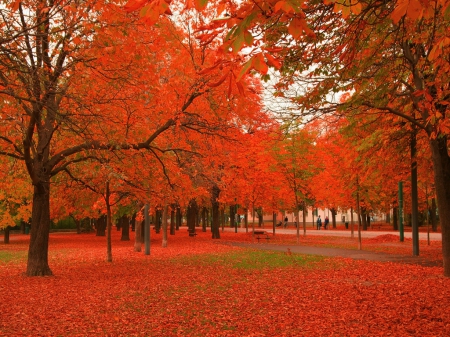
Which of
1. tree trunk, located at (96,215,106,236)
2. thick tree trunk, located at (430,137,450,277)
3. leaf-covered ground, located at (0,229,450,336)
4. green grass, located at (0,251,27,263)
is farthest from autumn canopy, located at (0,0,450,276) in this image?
tree trunk, located at (96,215,106,236)

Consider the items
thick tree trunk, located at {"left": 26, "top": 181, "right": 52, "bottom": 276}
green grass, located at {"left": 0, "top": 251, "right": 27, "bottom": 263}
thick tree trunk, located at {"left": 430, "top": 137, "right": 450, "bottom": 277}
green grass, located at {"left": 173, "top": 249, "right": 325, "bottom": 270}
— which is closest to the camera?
thick tree trunk, located at {"left": 430, "top": 137, "right": 450, "bottom": 277}

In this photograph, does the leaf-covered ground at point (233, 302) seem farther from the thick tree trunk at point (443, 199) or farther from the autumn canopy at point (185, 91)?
the autumn canopy at point (185, 91)

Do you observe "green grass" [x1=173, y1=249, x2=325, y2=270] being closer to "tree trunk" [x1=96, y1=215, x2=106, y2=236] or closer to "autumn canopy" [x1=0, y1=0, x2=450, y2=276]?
"autumn canopy" [x1=0, y1=0, x2=450, y2=276]

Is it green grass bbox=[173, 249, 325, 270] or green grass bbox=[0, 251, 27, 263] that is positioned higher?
green grass bbox=[173, 249, 325, 270]

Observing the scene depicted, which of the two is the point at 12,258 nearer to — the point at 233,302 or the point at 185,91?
the point at 185,91

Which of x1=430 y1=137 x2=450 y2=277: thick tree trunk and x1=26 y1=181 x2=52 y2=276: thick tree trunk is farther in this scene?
x1=26 y1=181 x2=52 y2=276: thick tree trunk

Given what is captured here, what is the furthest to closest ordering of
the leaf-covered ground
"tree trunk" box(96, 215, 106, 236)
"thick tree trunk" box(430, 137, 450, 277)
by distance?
"tree trunk" box(96, 215, 106, 236) → "thick tree trunk" box(430, 137, 450, 277) → the leaf-covered ground

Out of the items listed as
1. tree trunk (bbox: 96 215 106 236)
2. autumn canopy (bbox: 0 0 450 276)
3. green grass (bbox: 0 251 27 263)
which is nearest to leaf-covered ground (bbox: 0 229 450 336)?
autumn canopy (bbox: 0 0 450 276)

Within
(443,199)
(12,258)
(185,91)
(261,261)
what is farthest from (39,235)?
(443,199)

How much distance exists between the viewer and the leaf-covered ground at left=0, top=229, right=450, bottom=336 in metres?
6.53

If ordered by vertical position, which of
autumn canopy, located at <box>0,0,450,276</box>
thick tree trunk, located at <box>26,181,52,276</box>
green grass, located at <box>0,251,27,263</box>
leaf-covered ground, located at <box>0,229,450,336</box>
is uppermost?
autumn canopy, located at <box>0,0,450,276</box>

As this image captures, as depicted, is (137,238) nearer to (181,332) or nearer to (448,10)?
(181,332)

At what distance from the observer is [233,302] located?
28.0 feet

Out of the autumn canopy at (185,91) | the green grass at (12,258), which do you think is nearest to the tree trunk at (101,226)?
the green grass at (12,258)
